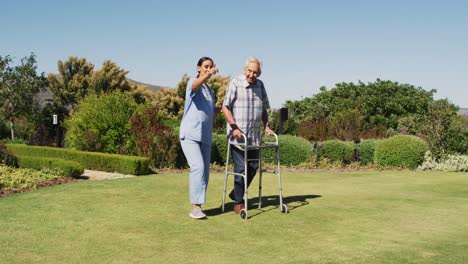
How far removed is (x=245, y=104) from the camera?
675cm

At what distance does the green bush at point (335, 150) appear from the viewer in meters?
16.1

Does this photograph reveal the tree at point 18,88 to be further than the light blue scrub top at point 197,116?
Yes

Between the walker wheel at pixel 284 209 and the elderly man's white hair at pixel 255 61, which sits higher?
the elderly man's white hair at pixel 255 61

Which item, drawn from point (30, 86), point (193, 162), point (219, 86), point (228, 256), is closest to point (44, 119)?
point (30, 86)

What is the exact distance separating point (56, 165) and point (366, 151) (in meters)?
8.98

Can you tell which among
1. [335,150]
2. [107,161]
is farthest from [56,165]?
[335,150]

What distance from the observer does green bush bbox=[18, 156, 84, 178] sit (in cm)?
1209

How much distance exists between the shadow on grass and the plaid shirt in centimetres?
96

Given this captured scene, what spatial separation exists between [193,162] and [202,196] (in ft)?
1.40

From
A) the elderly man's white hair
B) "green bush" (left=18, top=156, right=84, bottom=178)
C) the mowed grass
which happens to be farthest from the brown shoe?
"green bush" (left=18, top=156, right=84, bottom=178)

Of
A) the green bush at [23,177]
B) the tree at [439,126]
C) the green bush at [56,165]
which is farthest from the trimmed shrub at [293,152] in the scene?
the green bush at [23,177]

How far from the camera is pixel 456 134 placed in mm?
15852

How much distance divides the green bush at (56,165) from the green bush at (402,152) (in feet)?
27.4

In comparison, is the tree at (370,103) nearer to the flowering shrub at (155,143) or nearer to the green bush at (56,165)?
the flowering shrub at (155,143)
